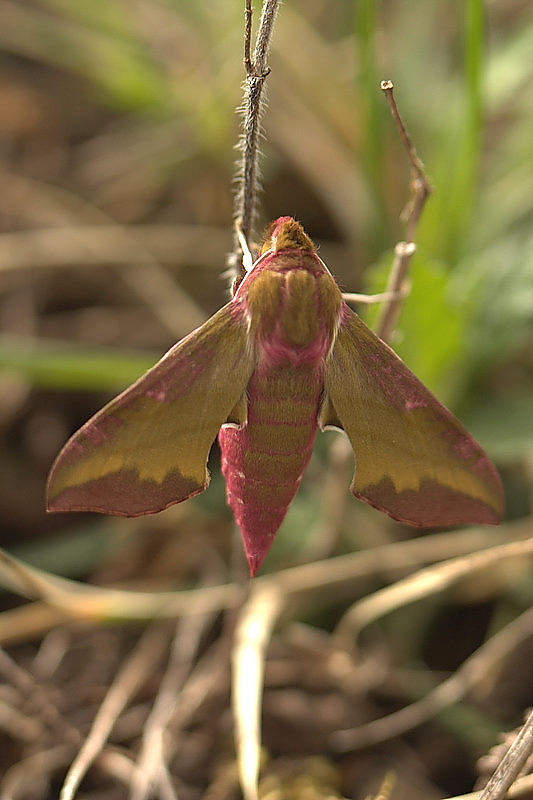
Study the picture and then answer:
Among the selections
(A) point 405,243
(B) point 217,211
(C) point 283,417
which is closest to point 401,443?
(C) point 283,417

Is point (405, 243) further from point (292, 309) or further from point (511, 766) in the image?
point (511, 766)

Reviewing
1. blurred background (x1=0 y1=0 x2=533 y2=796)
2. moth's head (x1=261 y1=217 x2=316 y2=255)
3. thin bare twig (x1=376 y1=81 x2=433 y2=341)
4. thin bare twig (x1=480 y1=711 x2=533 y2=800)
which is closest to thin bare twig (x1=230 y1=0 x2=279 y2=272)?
moth's head (x1=261 y1=217 x2=316 y2=255)

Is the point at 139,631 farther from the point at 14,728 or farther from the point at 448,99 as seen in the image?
the point at 448,99


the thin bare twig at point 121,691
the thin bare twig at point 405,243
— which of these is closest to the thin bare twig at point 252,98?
the thin bare twig at point 405,243

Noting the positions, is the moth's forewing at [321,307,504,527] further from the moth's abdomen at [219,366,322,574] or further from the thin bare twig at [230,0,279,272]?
the thin bare twig at [230,0,279,272]

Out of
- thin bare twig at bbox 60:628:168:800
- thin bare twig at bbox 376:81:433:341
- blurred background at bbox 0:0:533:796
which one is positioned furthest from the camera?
blurred background at bbox 0:0:533:796

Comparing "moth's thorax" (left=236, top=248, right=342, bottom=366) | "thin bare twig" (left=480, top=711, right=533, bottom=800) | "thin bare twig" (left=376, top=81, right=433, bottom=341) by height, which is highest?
"thin bare twig" (left=376, top=81, right=433, bottom=341)

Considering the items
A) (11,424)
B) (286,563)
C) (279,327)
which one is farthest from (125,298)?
(279,327)
